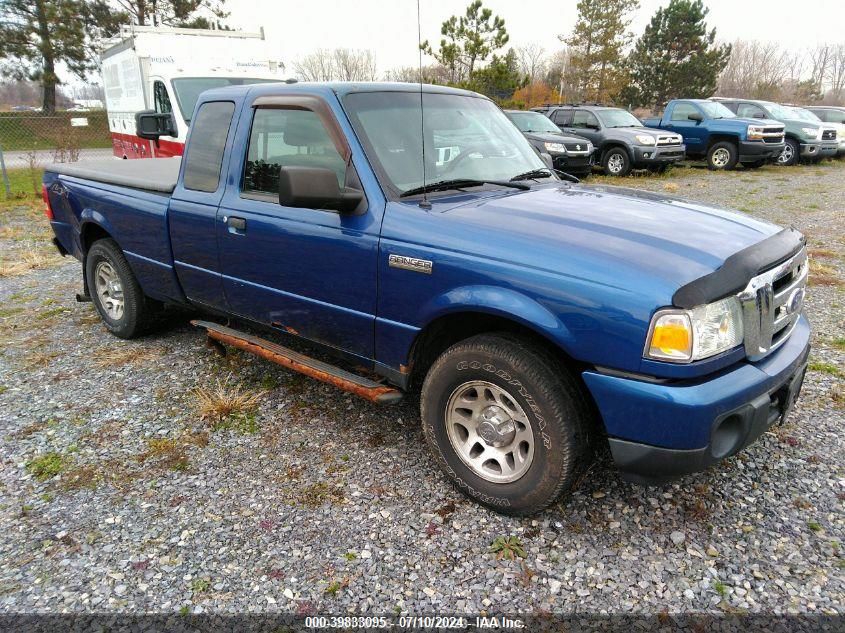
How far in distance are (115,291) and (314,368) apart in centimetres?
260

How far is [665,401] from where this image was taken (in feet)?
7.21

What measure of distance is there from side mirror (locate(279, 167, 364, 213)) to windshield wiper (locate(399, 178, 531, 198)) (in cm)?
37

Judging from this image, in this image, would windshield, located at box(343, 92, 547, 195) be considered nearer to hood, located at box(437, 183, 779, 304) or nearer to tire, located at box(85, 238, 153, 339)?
hood, located at box(437, 183, 779, 304)

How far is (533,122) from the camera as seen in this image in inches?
608

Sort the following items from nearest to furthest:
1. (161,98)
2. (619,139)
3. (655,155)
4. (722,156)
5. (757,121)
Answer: (161,98), (655,155), (619,139), (757,121), (722,156)

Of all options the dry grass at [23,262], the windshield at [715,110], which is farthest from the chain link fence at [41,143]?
the windshield at [715,110]

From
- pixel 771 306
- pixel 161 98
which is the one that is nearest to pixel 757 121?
pixel 161 98

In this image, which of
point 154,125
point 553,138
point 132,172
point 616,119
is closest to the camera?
point 132,172

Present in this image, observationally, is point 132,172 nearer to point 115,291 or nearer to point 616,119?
point 115,291

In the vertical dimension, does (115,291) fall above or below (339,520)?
above

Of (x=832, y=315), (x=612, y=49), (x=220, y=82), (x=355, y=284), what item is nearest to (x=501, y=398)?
(x=355, y=284)

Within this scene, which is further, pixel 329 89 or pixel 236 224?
pixel 236 224

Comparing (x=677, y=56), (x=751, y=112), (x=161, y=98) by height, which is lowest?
(x=751, y=112)

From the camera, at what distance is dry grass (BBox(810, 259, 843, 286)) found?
634cm
